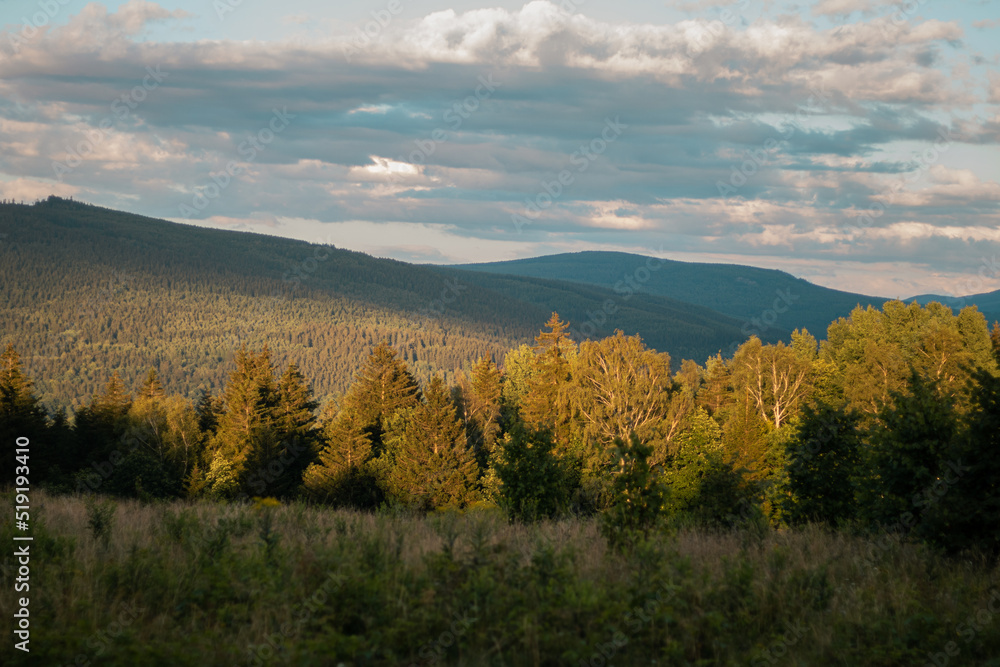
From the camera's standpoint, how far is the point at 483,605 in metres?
6.66

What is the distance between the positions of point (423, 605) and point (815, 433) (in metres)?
18.3

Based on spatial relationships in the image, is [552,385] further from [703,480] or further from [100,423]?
[100,423]

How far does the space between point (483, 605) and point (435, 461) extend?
35.3 metres

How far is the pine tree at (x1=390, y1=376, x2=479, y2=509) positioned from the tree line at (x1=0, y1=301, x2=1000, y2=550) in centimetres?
12

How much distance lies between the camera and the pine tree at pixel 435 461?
134 feet

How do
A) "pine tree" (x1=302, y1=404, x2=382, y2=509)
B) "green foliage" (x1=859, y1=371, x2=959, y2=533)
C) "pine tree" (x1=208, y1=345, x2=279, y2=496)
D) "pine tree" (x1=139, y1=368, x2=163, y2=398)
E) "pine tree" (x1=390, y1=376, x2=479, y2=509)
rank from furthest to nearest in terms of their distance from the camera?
"pine tree" (x1=139, y1=368, x2=163, y2=398) → "pine tree" (x1=208, y1=345, x2=279, y2=496) → "pine tree" (x1=302, y1=404, x2=382, y2=509) → "pine tree" (x1=390, y1=376, x2=479, y2=509) → "green foliage" (x1=859, y1=371, x2=959, y2=533)

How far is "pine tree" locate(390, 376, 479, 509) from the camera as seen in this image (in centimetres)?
4072

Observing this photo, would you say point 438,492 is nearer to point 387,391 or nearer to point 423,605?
point 387,391

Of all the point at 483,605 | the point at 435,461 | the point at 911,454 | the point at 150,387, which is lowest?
the point at 150,387

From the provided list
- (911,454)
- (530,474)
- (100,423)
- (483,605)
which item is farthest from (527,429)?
(100,423)

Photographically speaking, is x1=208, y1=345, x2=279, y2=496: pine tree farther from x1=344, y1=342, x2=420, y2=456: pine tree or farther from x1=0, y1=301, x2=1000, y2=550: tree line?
x1=344, y1=342, x2=420, y2=456: pine tree

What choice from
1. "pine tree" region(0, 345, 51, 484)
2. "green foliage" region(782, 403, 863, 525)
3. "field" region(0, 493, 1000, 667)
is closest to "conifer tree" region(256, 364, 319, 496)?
"pine tree" region(0, 345, 51, 484)

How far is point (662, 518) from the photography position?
981 cm

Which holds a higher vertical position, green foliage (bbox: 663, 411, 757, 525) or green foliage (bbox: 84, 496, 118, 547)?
green foliage (bbox: 84, 496, 118, 547)
